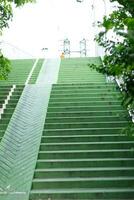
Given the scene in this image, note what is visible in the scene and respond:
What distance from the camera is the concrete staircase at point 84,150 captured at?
775 centimetres

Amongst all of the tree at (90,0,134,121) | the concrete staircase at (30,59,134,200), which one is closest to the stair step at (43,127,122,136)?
the concrete staircase at (30,59,134,200)

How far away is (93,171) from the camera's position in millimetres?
8203

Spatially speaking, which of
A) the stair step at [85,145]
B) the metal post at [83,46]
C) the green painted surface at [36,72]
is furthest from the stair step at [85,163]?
the metal post at [83,46]

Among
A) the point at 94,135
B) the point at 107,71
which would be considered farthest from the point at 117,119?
the point at 107,71

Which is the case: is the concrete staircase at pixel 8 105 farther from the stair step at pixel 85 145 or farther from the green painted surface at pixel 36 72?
the green painted surface at pixel 36 72

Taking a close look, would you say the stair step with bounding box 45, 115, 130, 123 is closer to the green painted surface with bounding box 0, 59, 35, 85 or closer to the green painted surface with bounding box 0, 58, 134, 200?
the green painted surface with bounding box 0, 58, 134, 200

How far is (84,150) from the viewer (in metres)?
9.15

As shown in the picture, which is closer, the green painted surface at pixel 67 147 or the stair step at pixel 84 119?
the green painted surface at pixel 67 147

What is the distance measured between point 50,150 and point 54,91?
4218 mm

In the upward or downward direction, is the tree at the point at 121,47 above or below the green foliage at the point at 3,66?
above

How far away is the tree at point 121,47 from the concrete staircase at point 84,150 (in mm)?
801

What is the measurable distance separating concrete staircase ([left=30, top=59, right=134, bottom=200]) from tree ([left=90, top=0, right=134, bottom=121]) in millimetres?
801

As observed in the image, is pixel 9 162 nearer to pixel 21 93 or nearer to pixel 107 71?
pixel 107 71

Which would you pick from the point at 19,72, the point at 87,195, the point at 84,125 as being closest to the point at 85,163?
the point at 87,195
